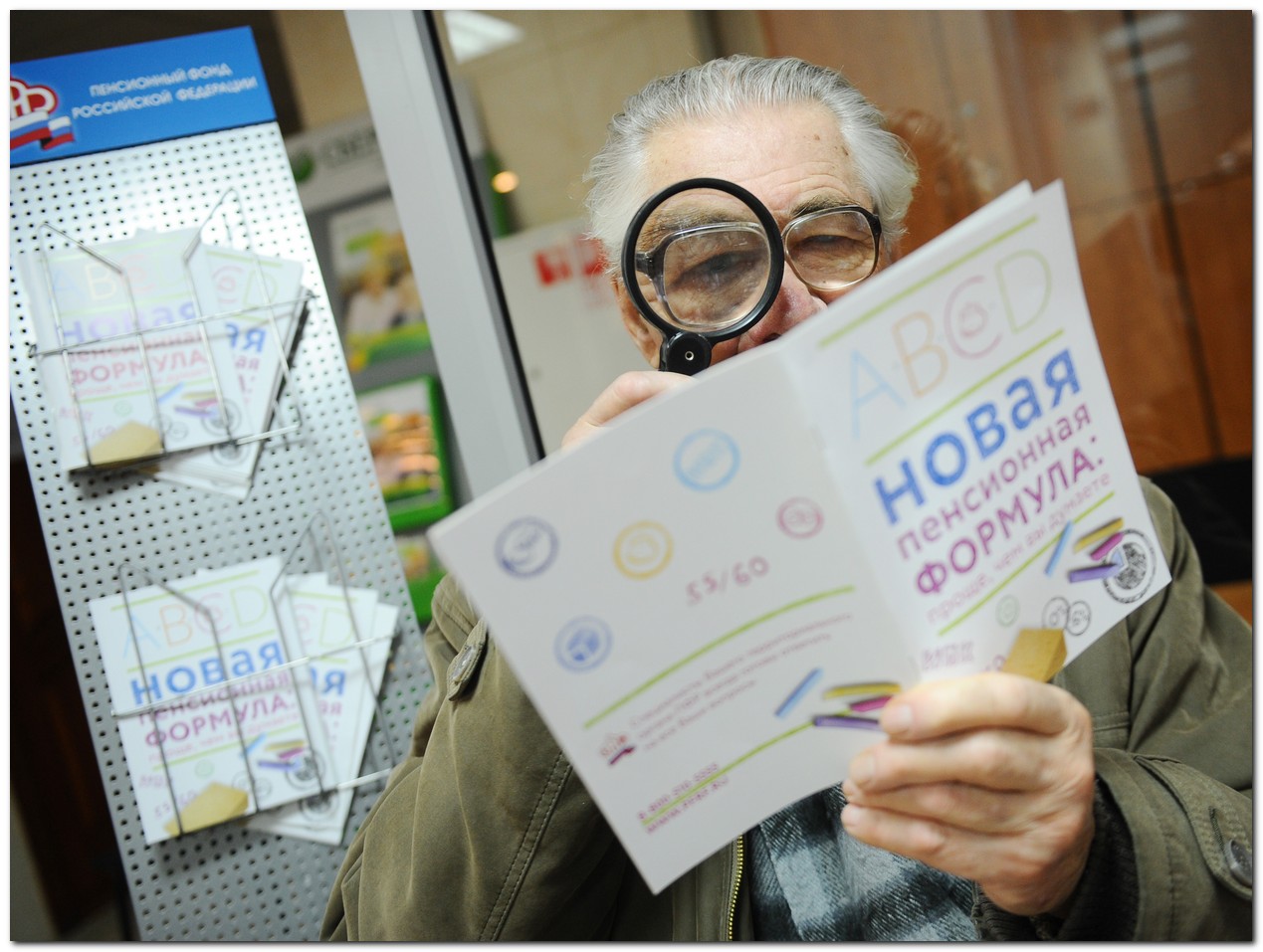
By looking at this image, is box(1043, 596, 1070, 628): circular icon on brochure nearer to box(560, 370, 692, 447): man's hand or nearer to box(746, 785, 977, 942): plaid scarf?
box(560, 370, 692, 447): man's hand

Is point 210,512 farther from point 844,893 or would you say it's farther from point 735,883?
point 844,893

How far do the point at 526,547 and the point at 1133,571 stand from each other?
0.49m

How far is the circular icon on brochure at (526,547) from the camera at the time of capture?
22.9 inches

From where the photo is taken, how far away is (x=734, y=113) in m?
1.23

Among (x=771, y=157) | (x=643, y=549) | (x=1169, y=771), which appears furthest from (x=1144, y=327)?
(x=643, y=549)

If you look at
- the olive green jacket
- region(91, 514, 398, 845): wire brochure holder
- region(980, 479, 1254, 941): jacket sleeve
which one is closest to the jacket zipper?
the olive green jacket

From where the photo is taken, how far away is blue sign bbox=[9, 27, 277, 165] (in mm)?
1300

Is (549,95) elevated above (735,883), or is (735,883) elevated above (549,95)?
(549,95)

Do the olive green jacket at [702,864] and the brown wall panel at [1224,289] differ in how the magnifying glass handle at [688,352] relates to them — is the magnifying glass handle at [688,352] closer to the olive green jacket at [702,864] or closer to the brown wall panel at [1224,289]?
the olive green jacket at [702,864]

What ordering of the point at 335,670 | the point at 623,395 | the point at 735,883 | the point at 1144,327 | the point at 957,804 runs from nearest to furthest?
the point at 957,804 → the point at 623,395 → the point at 735,883 → the point at 335,670 → the point at 1144,327

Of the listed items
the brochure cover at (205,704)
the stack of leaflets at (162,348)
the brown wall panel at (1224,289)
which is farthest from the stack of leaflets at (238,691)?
the brown wall panel at (1224,289)

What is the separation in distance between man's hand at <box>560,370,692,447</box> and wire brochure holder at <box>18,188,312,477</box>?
0.69 m

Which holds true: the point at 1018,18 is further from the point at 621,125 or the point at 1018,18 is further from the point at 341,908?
the point at 341,908

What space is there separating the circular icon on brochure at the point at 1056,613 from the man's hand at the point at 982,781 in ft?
0.16
